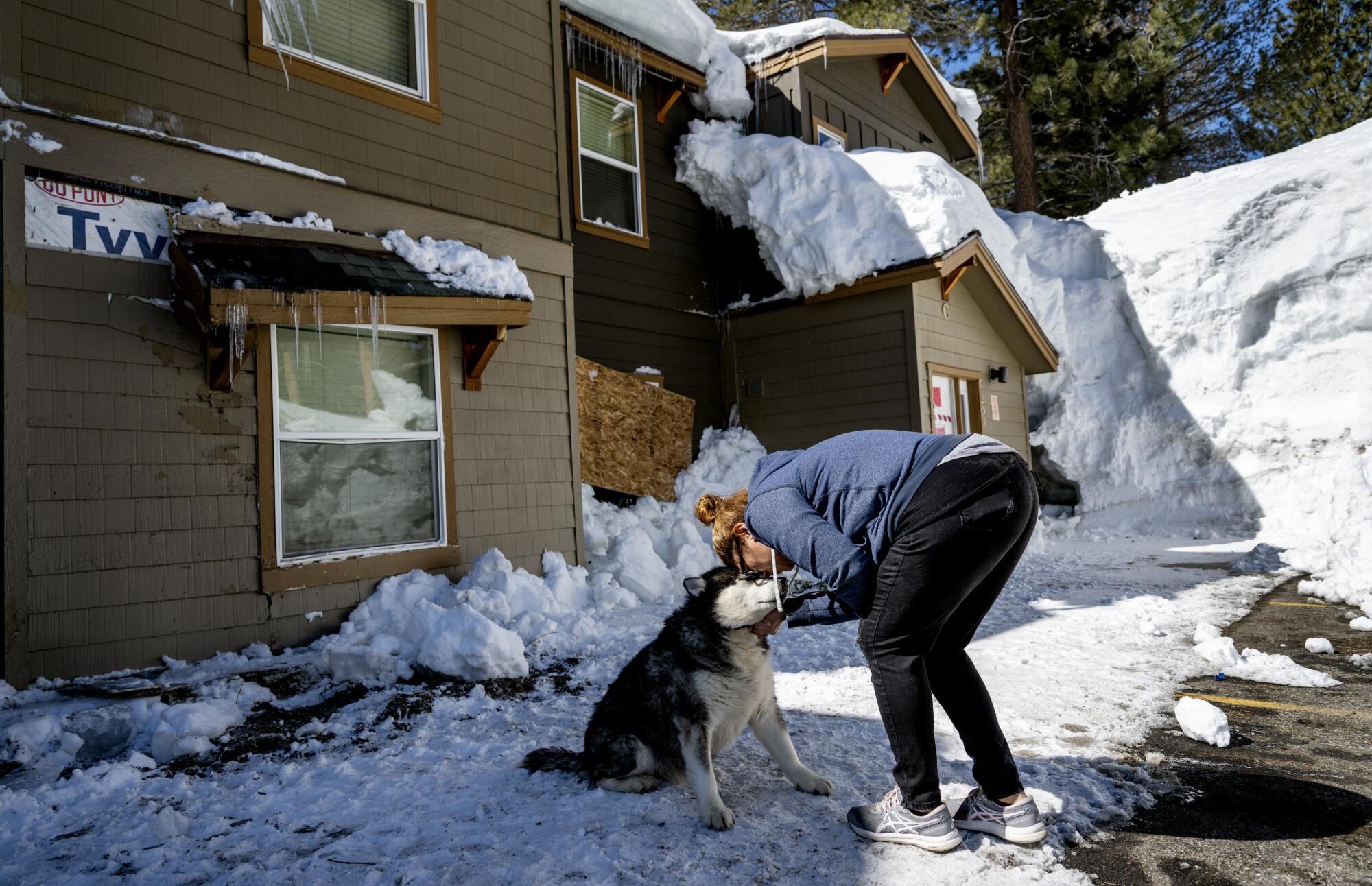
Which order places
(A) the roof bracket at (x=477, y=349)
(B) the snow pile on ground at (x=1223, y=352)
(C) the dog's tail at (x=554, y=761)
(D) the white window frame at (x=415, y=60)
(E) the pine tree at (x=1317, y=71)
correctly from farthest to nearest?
1. (E) the pine tree at (x=1317, y=71)
2. (B) the snow pile on ground at (x=1223, y=352)
3. (A) the roof bracket at (x=477, y=349)
4. (D) the white window frame at (x=415, y=60)
5. (C) the dog's tail at (x=554, y=761)

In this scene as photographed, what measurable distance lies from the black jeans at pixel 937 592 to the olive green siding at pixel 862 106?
11.1 metres

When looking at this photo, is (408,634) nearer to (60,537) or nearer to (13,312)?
(60,537)

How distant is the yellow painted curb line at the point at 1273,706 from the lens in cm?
385

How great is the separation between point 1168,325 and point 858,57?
7409mm

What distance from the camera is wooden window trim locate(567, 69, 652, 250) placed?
9898 mm

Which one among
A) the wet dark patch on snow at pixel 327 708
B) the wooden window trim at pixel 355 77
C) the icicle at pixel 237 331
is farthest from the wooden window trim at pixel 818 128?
the wet dark patch on snow at pixel 327 708

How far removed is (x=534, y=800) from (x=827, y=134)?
1222 cm

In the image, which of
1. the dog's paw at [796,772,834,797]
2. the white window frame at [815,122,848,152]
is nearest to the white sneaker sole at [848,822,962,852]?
the dog's paw at [796,772,834,797]

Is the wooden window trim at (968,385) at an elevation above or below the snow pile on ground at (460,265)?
below

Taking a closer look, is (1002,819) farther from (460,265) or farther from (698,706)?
(460,265)

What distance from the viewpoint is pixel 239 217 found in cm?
532

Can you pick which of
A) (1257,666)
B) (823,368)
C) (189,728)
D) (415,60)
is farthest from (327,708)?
(823,368)

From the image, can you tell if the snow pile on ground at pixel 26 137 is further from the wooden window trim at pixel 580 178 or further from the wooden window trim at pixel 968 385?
the wooden window trim at pixel 968 385

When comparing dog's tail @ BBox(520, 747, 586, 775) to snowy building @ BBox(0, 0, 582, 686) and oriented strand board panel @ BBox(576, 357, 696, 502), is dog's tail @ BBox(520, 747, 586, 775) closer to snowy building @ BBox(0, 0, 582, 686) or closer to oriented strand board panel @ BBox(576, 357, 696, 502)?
snowy building @ BBox(0, 0, 582, 686)
